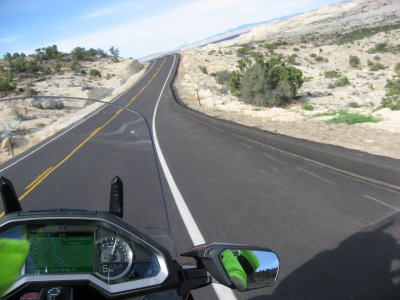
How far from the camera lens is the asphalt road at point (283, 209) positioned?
3.46 m

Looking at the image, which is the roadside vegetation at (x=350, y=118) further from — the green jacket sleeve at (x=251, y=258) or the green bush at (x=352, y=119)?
the green jacket sleeve at (x=251, y=258)

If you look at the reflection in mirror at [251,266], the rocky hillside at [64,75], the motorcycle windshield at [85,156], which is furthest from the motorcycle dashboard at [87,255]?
the rocky hillside at [64,75]

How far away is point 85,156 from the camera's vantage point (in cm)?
466

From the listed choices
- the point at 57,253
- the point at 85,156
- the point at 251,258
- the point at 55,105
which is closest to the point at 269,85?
the point at 55,105

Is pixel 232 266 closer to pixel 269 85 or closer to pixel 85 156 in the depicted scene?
pixel 85 156

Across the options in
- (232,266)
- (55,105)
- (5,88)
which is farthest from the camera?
(5,88)

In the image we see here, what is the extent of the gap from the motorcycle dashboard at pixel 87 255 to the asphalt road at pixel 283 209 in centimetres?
81

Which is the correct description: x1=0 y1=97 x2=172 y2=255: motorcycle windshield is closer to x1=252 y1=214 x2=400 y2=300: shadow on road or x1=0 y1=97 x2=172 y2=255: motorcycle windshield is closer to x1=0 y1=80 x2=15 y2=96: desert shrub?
x1=252 y1=214 x2=400 y2=300: shadow on road

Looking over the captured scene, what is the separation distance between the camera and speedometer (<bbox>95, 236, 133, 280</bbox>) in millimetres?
2004

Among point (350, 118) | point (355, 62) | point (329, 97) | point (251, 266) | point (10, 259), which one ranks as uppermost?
point (10, 259)

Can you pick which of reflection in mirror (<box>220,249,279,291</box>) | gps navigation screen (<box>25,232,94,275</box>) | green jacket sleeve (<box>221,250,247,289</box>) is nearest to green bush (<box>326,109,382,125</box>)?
reflection in mirror (<box>220,249,279,291</box>)

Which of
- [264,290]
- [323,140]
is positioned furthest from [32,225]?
[323,140]

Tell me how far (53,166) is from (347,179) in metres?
4.84

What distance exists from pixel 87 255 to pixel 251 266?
914mm
